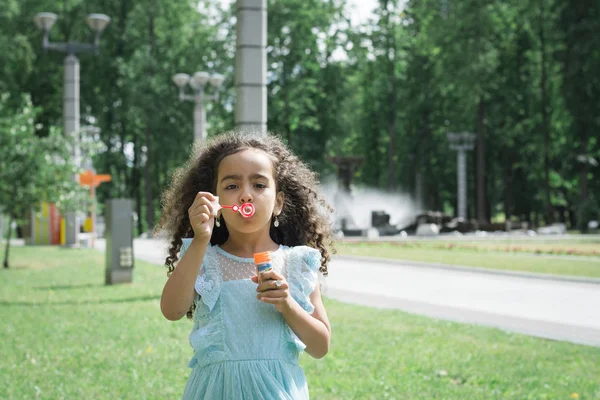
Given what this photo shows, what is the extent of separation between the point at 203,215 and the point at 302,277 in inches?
19.3

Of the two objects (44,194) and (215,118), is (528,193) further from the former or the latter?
(44,194)

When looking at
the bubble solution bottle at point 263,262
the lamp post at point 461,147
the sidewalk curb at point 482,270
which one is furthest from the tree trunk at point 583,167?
the bubble solution bottle at point 263,262

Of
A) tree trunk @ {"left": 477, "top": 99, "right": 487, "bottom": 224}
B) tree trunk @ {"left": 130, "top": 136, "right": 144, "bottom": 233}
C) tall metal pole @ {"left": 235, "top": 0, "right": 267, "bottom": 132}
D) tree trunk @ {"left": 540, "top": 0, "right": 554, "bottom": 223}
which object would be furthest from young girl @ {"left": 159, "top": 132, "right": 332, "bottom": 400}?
tree trunk @ {"left": 130, "top": 136, "right": 144, "bottom": 233}

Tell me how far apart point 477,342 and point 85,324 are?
4.29 meters

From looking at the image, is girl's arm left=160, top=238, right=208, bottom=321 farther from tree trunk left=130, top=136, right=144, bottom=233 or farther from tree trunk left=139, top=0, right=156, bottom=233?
tree trunk left=130, top=136, right=144, bottom=233

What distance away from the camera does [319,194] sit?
354 centimetres

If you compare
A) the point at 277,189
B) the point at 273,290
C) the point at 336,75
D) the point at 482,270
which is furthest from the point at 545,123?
the point at 273,290

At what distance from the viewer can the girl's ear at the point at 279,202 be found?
3.21 meters

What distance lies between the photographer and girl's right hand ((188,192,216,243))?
2.75m

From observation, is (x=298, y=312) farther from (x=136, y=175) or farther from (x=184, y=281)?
(x=136, y=175)

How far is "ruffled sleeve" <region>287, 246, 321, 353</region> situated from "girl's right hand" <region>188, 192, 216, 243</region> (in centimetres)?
40

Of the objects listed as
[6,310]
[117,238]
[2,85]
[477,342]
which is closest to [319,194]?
[477,342]

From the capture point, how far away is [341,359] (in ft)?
23.2

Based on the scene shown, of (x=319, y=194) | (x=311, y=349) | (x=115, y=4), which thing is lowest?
(x=311, y=349)
